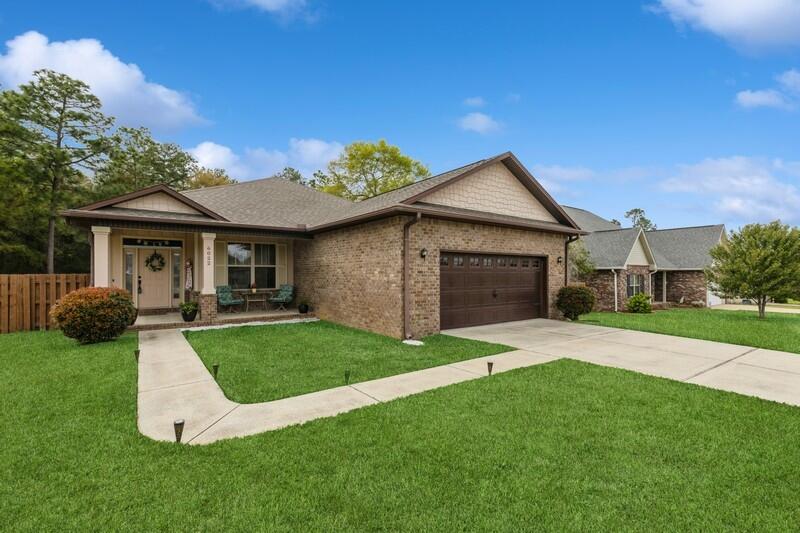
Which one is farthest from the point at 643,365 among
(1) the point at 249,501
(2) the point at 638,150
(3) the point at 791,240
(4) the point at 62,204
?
(4) the point at 62,204

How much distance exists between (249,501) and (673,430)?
4.27 m

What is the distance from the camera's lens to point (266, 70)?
52.0 ft

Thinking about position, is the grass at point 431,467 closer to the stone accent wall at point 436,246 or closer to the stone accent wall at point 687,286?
the stone accent wall at point 436,246

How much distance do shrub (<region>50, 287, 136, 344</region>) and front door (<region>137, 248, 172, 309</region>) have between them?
3968 mm

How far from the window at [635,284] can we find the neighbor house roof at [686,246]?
219 cm

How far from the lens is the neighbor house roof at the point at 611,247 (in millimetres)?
18906

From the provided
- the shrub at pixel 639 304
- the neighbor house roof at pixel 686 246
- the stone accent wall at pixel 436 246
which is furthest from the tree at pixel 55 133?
the neighbor house roof at pixel 686 246

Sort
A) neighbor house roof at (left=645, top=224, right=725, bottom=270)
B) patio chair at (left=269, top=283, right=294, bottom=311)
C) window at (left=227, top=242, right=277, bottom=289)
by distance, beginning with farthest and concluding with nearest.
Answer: neighbor house roof at (left=645, top=224, right=725, bottom=270) → patio chair at (left=269, top=283, right=294, bottom=311) → window at (left=227, top=242, right=277, bottom=289)

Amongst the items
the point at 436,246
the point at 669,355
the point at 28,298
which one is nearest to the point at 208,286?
the point at 28,298

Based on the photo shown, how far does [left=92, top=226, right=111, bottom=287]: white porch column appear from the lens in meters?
9.72

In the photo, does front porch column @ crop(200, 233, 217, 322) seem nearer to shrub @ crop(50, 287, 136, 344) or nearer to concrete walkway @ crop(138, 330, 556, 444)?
shrub @ crop(50, 287, 136, 344)

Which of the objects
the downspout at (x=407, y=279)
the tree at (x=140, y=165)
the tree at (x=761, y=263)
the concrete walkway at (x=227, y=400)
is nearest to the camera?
the concrete walkway at (x=227, y=400)

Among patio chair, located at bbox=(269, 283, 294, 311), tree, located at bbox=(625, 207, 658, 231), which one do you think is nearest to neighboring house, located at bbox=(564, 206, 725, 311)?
patio chair, located at bbox=(269, 283, 294, 311)

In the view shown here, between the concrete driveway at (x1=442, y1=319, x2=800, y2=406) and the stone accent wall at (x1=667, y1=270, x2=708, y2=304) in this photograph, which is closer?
the concrete driveway at (x1=442, y1=319, x2=800, y2=406)
